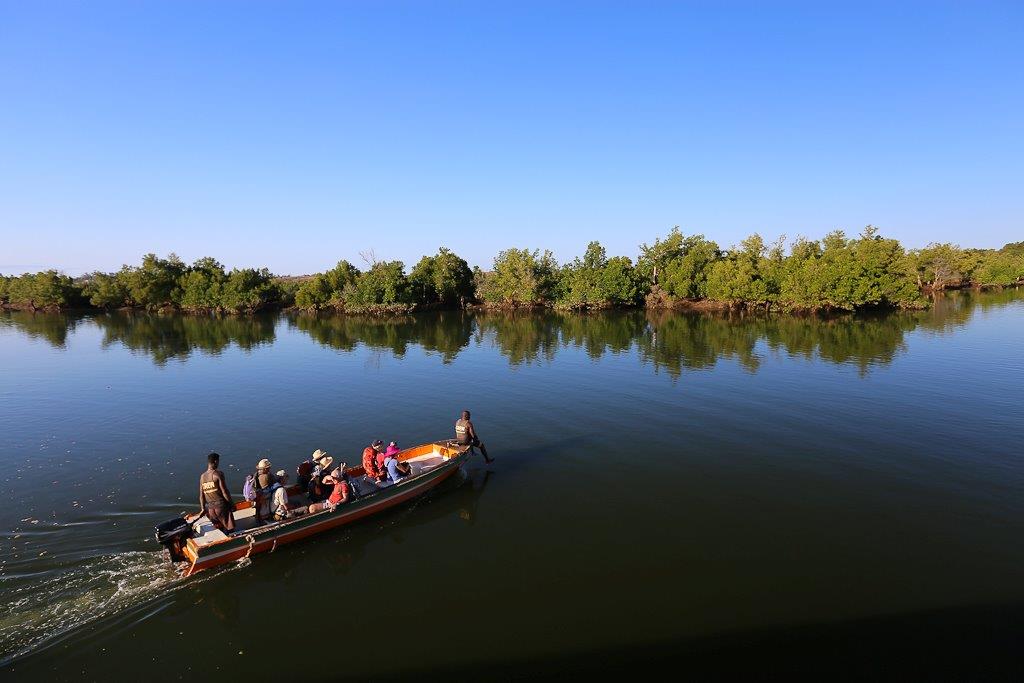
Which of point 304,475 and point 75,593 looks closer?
point 75,593

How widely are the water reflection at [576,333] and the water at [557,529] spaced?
746 cm

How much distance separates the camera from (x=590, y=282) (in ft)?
272

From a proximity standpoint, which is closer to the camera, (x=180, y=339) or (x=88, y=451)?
(x=88, y=451)

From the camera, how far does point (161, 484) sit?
1694 centimetres

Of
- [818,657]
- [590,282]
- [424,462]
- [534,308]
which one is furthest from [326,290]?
[818,657]

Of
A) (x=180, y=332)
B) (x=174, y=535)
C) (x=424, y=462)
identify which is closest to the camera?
(x=174, y=535)

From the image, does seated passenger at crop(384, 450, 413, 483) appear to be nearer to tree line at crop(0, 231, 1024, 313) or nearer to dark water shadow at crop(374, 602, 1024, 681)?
dark water shadow at crop(374, 602, 1024, 681)

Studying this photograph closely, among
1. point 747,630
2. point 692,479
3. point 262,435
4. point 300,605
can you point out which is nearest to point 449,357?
point 262,435

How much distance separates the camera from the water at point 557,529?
9.88 meters

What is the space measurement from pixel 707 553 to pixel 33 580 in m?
16.3

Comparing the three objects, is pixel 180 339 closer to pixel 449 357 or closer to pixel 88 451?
pixel 449 357

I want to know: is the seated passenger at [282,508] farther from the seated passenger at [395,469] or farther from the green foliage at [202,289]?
the green foliage at [202,289]

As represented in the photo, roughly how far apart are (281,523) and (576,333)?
45.1m

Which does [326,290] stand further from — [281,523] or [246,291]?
[281,523]
